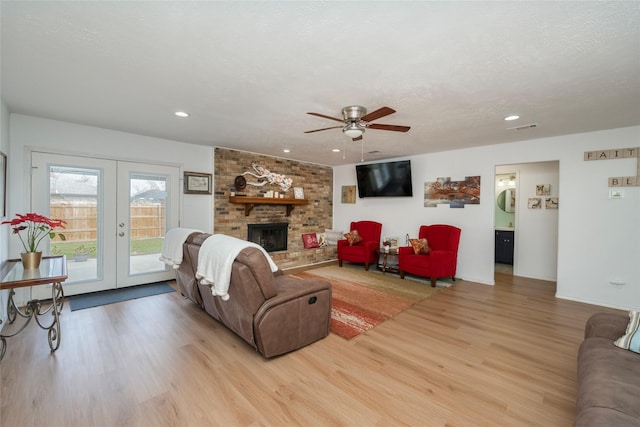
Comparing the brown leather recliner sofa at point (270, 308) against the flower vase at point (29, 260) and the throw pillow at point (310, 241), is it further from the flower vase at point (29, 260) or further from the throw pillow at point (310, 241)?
the throw pillow at point (310, 241)

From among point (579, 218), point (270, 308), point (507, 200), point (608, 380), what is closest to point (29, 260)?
point (270, 308)

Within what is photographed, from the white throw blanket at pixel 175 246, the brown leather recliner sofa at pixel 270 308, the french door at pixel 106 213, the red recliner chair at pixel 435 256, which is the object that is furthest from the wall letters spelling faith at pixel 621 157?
the french door at pixel 106 213

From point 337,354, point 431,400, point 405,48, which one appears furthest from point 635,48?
point 337,354

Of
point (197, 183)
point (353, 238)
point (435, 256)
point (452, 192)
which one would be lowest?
point (435, 256)

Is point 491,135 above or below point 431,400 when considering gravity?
above

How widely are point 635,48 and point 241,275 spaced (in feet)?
10.7

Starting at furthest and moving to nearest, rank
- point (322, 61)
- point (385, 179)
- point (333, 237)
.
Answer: point (333, 237), point (385, 179), point (322, 61)

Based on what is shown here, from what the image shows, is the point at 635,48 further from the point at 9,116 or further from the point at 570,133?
the point at 9,116

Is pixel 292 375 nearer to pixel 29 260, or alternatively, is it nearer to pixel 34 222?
pixel 29 260

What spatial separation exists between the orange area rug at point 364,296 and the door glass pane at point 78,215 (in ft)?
10.7

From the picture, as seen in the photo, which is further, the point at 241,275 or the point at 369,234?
the point at 369,234

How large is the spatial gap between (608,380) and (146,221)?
532cm

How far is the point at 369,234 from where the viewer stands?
20.2ft

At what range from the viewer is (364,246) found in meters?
5.63
